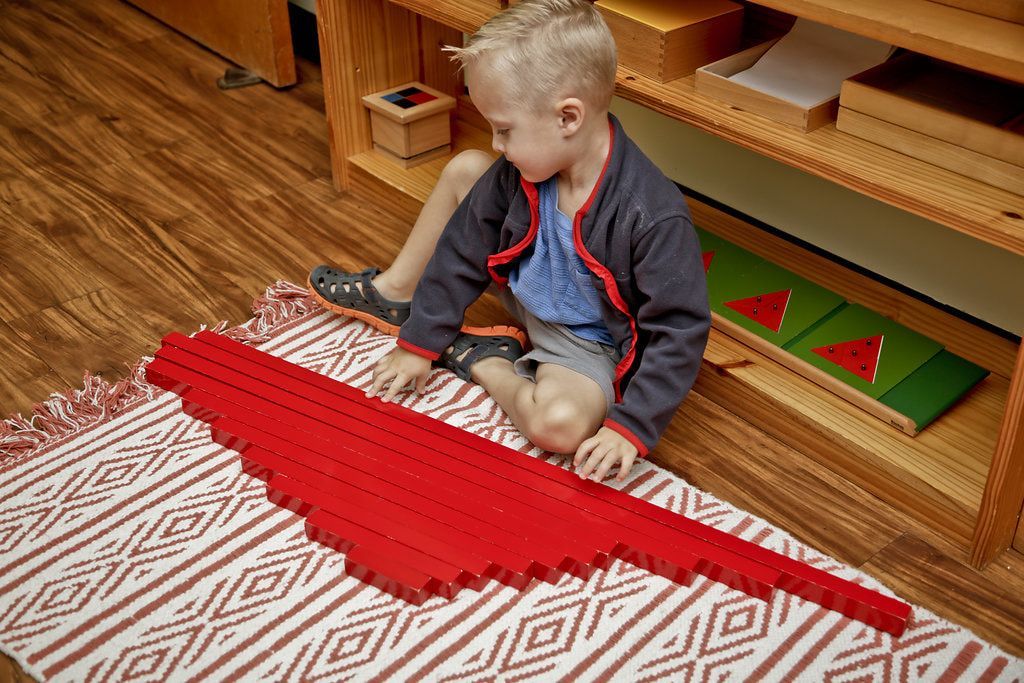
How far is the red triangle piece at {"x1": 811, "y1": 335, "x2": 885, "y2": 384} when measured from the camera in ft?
4.40

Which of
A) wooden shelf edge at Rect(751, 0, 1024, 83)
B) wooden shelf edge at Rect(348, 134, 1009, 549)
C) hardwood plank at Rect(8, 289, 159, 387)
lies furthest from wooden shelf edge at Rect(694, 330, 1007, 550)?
hardwood plank at Rect(8, 289, 159, 387)

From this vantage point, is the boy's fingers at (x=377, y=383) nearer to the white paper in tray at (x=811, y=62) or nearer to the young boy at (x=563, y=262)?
the young boy at (x=563, y=262)

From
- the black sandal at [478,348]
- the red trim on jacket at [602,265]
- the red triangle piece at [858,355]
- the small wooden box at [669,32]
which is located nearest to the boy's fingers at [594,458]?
the red trim on jacket at [602,265]

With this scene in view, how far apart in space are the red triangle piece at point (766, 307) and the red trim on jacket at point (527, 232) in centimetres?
33

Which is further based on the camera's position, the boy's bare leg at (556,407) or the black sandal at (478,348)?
the black sandal at (478,348)

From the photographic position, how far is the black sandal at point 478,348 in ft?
4.61

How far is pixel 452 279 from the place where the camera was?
53.3 inches

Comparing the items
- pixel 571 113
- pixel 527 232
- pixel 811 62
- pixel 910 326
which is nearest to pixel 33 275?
pixel 527 232

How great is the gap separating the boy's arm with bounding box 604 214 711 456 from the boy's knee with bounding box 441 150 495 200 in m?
0.29

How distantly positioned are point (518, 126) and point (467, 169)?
0.83 feet

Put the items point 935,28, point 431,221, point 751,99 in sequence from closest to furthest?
point 935,28
point 751,99
point 431,221

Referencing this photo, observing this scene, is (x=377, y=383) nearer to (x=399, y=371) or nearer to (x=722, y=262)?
(x=399, y=371)

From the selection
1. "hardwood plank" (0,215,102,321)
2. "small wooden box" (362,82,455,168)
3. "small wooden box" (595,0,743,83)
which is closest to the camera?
"small wooden box" (595,0,743,83)

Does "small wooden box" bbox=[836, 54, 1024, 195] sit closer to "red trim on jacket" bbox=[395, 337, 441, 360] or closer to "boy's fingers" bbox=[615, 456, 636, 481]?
"boy's fingers" bbox=[615, 456, 636, 481]
